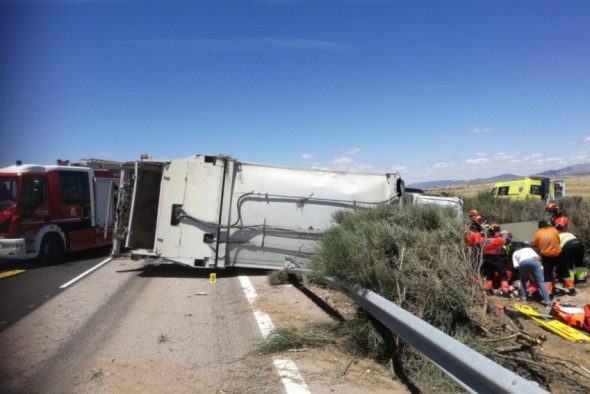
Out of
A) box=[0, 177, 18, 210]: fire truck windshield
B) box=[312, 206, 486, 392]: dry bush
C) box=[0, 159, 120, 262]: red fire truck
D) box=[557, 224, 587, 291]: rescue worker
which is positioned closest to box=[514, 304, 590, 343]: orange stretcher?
box=[312, 206, 486, 392]: dry bush

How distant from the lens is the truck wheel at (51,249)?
13.0m

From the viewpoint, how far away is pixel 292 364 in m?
4.93

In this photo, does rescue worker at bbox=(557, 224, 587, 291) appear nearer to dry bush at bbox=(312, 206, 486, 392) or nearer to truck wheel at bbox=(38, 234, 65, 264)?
dry bush at bbox=(312, 206, 486, 392)

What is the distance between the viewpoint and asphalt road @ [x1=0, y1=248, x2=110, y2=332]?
7777 mm

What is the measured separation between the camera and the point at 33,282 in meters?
10.4

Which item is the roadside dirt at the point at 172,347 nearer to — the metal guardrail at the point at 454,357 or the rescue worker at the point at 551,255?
the metal guardrail at the point at 454,357

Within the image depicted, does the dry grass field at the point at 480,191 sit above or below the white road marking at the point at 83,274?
above

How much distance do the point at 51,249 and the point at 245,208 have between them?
645 cm

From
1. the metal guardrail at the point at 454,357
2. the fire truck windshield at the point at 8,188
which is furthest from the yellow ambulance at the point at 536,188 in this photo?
the metal guardrail at the point at 454,357

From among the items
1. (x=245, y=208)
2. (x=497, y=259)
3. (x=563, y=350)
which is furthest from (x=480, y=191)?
(x=563, y=350)

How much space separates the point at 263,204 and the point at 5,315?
213 inches

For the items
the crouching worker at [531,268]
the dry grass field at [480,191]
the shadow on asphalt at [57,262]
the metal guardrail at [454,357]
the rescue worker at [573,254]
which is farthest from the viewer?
the dry grass field at [480,191]

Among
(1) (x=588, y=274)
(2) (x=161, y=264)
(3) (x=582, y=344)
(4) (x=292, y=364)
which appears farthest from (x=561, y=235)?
(2) (x=161, y=264)

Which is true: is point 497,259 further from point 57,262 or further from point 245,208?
point 57,262
